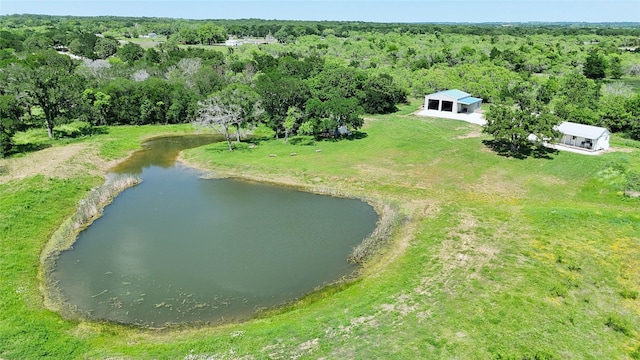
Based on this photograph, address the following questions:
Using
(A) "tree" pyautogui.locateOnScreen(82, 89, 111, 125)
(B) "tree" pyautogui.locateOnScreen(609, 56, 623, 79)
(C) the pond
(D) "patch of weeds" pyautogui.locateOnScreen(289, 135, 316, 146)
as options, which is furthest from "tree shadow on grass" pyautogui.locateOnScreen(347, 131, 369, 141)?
(B) "tree" pyautogui.locateOnScreen(609, 56, 623, 79)

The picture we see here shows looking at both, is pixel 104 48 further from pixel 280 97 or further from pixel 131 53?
pixel 280 97

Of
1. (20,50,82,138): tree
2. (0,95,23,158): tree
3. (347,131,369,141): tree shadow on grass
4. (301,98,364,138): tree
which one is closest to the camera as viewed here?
(0,95,23,158): tree

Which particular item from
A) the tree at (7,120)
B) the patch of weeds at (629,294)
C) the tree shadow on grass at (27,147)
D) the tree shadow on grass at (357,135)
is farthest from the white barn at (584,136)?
the tree at (7,120)

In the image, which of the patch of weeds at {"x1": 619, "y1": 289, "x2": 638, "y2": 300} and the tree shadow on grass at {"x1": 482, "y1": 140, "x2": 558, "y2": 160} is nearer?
the patch of weeds at {"x1": 619, "y1": 289, "x2": 638, "y2": 300}

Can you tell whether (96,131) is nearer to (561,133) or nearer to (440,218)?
(440,218)

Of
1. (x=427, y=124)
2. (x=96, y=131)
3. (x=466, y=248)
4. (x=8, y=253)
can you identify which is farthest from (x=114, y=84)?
(x=466, y=248)

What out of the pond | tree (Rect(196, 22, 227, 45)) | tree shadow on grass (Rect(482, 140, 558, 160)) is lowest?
the pond

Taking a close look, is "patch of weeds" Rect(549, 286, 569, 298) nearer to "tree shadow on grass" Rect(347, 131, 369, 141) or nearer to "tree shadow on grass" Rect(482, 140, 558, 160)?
"tree shadow on grass" Rect(482, 140, 558, 160)
